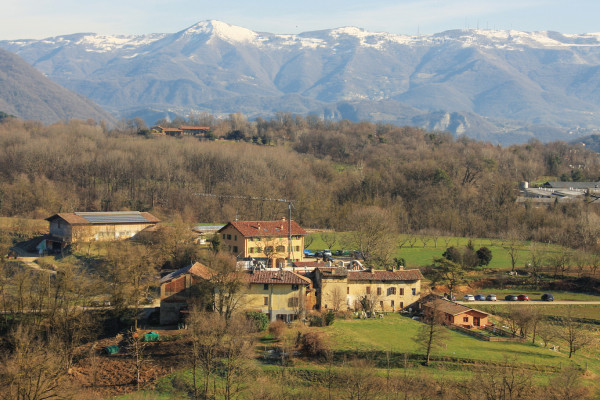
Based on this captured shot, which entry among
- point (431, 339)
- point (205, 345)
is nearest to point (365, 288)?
point (431, 339)

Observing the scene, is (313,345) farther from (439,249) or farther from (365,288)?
(439,249)

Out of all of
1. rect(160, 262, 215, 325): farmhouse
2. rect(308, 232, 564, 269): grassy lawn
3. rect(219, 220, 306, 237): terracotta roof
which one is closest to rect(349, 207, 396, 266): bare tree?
rect(308, 232, 564, 269): grassy lawn

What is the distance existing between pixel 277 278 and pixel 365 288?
5.75 metres

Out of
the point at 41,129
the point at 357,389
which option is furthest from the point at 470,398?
the point at 41,129

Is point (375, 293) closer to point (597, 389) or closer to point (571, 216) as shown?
point (597, 389)

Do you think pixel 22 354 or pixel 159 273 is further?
pixel 159 273

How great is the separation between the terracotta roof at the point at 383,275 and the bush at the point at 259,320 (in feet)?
22.1

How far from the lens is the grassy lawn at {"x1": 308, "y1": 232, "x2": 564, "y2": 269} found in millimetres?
51062

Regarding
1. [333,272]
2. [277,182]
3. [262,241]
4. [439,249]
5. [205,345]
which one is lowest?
Answer: [439,249]

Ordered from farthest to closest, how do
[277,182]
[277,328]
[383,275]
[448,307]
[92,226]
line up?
1. [277,182]
2. [92,226]
3. [383,275]
4. [448,307]
5. [277,328]

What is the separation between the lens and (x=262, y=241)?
48062mm

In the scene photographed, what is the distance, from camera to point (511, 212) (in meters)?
71.7

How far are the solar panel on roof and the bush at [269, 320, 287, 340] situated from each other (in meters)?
26.8

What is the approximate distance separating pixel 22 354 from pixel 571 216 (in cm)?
5982
